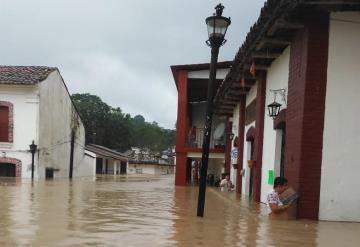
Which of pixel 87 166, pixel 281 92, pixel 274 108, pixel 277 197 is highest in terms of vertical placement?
pixel 281 92

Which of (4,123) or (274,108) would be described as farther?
(4,123)

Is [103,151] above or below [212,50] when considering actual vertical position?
below

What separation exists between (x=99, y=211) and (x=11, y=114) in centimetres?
2253

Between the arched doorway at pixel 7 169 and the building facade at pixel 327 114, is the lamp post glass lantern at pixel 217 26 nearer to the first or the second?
the building facade at pixel 327 114

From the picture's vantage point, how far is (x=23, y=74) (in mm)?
31859

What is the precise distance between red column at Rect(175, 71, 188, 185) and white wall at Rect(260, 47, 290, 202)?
12118 millimetres

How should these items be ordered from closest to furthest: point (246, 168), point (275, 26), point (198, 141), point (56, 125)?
point (275, 26) < point (246, 168) < point (198, 141) < point (56, 125)

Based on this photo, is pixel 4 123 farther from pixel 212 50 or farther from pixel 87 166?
pixel 212 50

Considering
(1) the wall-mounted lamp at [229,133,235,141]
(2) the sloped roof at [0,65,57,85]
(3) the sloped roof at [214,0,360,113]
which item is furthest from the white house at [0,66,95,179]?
(3) the sloped roof at [214,0,360,113]

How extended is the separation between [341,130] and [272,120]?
384cm

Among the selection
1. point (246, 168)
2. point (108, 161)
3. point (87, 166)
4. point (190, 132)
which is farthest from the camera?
point (108, 161)

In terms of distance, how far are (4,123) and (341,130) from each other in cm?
2630

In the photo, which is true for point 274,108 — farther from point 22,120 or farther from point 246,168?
point 22,120

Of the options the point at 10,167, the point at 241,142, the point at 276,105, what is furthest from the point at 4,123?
the point at 276,105
